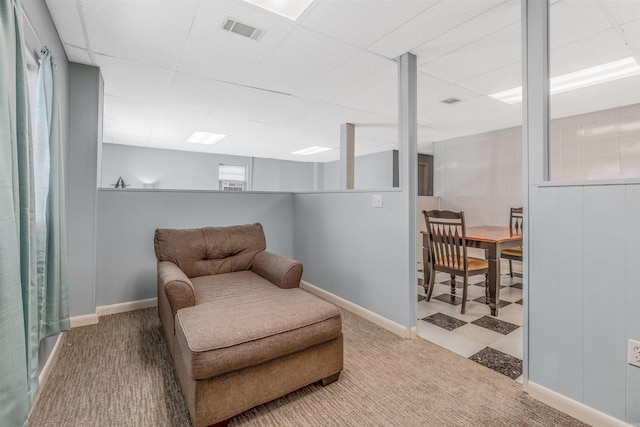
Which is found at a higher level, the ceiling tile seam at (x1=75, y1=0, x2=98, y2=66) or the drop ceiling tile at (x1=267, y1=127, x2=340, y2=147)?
the drop ceiling tile at (x1=267, y1=127, x2=340, y2=147)

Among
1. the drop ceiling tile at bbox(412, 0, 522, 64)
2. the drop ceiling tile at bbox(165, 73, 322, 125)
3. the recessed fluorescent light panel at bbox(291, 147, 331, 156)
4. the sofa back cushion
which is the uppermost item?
the recessed fluorescent light panel at bbox(291, 147, 331, 156)

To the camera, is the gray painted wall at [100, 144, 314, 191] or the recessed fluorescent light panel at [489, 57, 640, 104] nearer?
the recessed fluorescent light panel at [489, 57, 640, 104]

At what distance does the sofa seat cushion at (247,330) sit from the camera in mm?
1386

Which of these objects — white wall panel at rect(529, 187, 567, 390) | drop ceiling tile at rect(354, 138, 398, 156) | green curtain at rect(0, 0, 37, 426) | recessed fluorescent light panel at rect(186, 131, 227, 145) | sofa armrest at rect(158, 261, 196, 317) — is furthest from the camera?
drop ceiling tile at rect(354, 138, 398, 156)

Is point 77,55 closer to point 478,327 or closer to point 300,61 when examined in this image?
point 300,61

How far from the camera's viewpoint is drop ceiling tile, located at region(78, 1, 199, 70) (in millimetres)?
1984

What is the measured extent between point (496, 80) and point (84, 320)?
4.46 metres

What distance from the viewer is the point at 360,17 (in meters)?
2.08

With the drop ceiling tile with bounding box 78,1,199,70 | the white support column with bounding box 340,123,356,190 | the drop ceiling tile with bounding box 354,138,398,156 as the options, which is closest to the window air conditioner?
the drop ceiling tile with bounding box 354,138,398,156

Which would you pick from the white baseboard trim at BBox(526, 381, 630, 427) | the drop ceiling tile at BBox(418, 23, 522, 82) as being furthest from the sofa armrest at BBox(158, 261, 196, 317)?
the drop ceiling tile at BBox(418, 23, 522, 82)

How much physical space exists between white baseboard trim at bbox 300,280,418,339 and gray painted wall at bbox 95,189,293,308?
1.26 metres

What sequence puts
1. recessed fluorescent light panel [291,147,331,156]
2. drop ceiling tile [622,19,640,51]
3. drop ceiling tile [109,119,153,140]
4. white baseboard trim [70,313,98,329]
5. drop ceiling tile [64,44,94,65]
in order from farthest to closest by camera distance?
recessed fluorescent light panel [291,147,331,156] → drop ceiling tile [109,119,153,140] → white baseboard trim [70,313,98,329] → drop ceiling tile [64,44,94,65] → drop ceiling tile [622,19,640,51]

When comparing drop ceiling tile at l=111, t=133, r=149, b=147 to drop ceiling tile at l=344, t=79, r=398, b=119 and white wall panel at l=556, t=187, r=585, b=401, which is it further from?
white wall panel at l=556, t=187, r=585, b=401

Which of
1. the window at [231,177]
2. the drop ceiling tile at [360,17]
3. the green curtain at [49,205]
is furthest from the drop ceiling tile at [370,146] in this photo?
the green curtain at [49,205]
